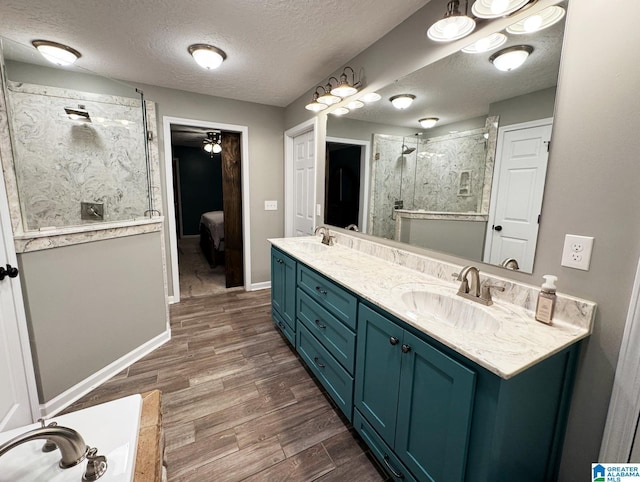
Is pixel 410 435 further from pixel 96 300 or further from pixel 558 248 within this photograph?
pixel 96 300

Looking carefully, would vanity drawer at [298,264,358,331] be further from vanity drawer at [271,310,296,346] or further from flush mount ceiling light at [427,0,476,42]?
flush mount ceiling light at [427,0,476,42]

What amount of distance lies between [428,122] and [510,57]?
52 centimetres

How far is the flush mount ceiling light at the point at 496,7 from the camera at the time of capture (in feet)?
3.89

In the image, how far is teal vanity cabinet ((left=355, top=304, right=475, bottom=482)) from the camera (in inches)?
38.0

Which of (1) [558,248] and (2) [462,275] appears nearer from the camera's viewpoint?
(1) [558,248]

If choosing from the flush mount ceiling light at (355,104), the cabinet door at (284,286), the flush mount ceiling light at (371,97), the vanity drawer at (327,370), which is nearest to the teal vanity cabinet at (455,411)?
the vanity drawer at (327,370)

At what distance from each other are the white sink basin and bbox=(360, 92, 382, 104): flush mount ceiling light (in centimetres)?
229

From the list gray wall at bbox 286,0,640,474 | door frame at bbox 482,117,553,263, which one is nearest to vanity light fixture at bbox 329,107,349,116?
door frame at bbox 482,117,553,263

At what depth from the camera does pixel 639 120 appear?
0.93m

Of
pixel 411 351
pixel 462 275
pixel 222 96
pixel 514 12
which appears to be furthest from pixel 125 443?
pixel 222 96

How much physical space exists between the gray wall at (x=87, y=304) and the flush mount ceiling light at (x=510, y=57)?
2.69 meters

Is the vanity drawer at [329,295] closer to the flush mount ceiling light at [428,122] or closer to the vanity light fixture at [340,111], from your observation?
the flush mount ceiling light at [428,122]

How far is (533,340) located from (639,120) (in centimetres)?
83

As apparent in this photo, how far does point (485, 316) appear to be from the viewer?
1242 mm
